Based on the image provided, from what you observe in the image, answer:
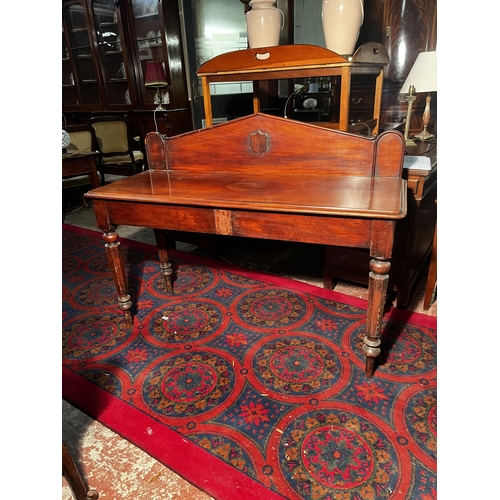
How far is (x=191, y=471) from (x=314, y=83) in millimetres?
3266

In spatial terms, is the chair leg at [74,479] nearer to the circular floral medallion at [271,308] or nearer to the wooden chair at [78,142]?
the circular floral medallion at [271,308]

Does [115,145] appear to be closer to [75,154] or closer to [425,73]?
[75,154]

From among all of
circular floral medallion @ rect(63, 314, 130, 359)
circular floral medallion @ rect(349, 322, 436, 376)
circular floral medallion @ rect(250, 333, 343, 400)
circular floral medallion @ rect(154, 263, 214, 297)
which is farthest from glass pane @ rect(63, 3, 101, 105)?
circular floral medallion @ rect(349, 322, 436, 376)

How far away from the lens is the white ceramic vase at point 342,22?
5.69 feet

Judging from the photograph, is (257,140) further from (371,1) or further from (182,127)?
(182,127)

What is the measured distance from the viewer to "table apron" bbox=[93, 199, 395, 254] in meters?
1.32

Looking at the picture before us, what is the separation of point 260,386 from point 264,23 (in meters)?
1.84

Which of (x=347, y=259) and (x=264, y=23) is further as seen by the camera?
(x=347, y=259)

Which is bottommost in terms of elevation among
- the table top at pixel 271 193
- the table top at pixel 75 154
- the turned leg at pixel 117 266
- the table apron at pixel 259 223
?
the turned leg at pixel 117 266

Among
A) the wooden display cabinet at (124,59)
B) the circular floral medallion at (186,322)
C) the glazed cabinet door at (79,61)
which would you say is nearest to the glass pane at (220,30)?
the wooden display cabinet at (124,59)

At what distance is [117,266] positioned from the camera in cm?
191

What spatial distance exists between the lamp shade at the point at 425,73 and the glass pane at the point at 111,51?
14.9 ft

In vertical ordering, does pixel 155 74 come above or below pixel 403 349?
above

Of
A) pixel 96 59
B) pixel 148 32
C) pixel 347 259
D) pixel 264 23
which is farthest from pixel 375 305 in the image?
pixel 96 59
